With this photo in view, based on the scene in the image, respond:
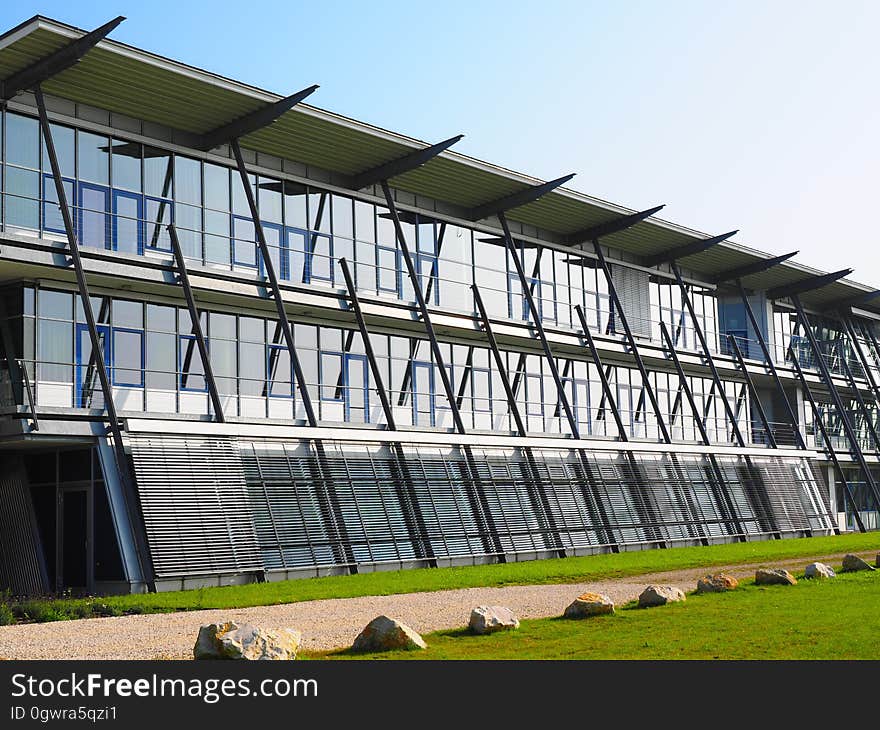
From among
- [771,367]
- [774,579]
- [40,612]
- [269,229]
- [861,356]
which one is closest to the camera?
[40,612]

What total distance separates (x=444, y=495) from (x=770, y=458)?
20.5 meters

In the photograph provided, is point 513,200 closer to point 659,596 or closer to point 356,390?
point 356,390

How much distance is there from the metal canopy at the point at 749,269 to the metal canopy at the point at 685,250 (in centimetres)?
428

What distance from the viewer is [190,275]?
1180 inches

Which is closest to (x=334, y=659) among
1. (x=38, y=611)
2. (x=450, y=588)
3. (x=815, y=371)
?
(x=38, y=611)

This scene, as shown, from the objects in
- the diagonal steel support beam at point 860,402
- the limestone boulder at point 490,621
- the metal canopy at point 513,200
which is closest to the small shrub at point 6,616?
the limestone boulder at point 490,621

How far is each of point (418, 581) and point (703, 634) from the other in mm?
12196

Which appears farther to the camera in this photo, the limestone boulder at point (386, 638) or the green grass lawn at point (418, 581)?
the green grass lawn at point (418, 581)

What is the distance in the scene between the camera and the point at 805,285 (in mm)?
55469

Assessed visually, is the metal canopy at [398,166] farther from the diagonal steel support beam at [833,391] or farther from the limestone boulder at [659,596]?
the diagonal steel support beam at [833,391]

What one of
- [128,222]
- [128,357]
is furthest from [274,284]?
[128,357]

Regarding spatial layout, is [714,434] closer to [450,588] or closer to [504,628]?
[450,588]

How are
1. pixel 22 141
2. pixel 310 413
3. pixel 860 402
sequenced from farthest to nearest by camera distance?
pixel 860 402, pixel 310 413, pixel 22 141

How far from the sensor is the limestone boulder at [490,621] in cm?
1495
